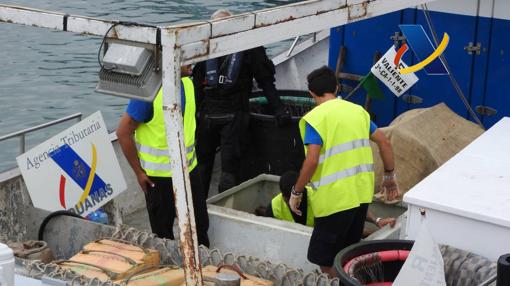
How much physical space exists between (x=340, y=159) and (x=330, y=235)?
17.6 inches

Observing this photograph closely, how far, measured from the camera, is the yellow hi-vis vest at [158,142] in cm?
552

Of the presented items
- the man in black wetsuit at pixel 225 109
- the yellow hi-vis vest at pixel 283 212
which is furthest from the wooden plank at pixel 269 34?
the man in black wetsuit at pixel 225 109

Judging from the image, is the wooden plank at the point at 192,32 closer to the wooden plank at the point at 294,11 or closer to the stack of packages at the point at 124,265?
the wooden plank at the point at 294,11

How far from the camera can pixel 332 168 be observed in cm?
510

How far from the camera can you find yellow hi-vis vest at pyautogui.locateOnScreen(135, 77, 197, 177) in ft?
18.1

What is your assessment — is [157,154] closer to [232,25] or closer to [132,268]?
[132,268]

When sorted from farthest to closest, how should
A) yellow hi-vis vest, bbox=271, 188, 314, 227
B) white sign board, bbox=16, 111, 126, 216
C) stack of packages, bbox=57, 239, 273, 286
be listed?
white sign board, bbox=16, 111, 126, 216
yellow hi-vis vest, bbox=271, 188, 314, 227
stack of packages, bbox=57, 239, 273, 286

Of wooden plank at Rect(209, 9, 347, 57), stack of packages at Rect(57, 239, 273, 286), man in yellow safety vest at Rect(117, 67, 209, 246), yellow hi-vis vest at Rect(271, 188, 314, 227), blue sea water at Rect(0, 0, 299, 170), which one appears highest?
wooden plank at Rect(209, 9, 347, 57)

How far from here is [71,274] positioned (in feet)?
15.0

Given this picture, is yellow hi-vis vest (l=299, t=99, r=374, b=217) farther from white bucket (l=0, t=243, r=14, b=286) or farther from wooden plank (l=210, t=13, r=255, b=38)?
white bucket (l=0, t=243, r=14, b=286)

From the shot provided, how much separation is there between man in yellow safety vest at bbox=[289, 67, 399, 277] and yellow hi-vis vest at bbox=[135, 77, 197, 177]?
82cm

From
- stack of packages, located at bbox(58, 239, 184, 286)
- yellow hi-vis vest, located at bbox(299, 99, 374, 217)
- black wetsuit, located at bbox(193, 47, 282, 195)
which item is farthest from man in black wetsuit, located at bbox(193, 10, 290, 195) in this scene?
stack of packages, located at bbox(58, 239, 184, 286)

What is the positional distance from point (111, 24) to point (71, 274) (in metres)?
1.45

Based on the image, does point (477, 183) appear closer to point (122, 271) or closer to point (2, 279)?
point (122, 271)
